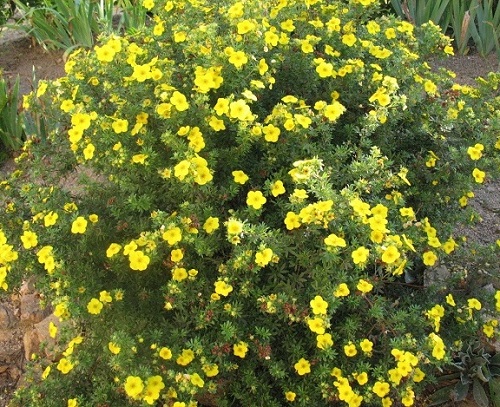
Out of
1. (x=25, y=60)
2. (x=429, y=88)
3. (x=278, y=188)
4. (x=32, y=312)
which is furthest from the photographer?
(x=25, y=60)

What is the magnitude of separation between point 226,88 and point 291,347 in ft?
3.00

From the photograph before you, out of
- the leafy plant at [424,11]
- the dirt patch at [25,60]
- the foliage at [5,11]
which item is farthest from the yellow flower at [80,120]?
the foliage at [5,11]

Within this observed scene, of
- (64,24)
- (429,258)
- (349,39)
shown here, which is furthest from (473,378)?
(64,24)

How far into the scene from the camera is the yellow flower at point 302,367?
2.00 meters

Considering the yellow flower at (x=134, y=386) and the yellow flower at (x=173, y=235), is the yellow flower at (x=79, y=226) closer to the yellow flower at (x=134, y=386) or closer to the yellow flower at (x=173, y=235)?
the yellow flower at (x=173, y=235)

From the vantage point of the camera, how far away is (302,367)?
2.01 metres

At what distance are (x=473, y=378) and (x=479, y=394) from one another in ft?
0.20

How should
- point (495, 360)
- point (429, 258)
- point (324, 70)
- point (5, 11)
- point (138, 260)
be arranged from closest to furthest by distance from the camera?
1. point (138, 260)
2. point (429, 258)
3. point (324, 70)
4. point (495, 360)
5. point (5, 11)

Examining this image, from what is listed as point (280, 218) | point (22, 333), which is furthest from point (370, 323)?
point (22, 333)

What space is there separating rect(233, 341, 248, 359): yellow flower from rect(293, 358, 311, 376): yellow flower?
17 centimetres

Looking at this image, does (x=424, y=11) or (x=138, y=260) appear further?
(x=424, y=11)

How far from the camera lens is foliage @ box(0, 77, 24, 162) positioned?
3543 mm

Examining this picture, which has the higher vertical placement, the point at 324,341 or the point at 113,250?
the point at 113,250

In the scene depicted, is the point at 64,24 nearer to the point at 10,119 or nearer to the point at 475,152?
the point at 10,119
